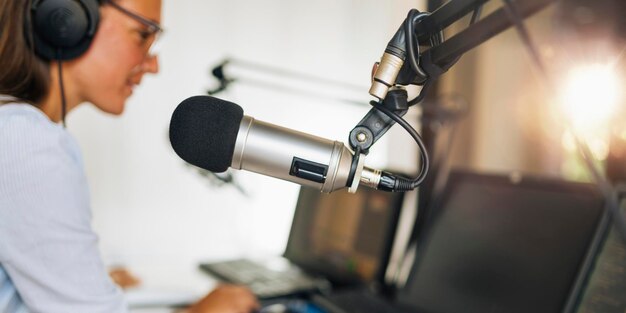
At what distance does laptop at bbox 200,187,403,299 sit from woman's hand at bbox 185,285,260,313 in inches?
4.8

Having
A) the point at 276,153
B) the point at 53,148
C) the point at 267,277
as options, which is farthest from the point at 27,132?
the point at 267,277

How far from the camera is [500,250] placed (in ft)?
2.96

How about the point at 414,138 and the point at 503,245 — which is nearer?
the point at 414,138

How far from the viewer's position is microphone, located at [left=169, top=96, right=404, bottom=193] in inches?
17.6

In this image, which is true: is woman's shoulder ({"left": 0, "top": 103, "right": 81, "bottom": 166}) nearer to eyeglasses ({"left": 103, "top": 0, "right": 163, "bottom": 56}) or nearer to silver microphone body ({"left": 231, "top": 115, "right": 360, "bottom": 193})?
eyeglasses ({"left": 103, "top": 0, "right": 163, "bottom": 56})

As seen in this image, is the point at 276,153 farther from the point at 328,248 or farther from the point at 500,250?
the point at 328,248

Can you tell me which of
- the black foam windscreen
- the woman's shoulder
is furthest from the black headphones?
the black foam windscreen

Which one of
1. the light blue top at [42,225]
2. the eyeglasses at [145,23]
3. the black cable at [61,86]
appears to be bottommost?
the light blue top at [42,225]

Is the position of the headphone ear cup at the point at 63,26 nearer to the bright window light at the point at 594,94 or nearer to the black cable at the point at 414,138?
the black cable at the point at 414,138

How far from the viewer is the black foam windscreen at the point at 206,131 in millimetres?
466

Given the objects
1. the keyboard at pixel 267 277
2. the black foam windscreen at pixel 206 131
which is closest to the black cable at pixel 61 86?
the black foam windscreen at pixel 206 131

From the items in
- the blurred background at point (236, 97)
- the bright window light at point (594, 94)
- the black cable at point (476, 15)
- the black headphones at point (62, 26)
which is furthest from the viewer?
the blurred background at point (236, 97)

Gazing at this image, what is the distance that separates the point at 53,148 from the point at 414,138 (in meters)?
0.51

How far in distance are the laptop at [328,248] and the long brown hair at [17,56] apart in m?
0.55
